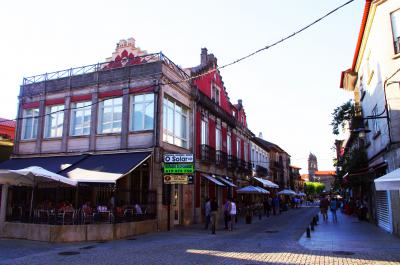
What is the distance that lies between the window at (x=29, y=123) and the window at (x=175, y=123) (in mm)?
8116

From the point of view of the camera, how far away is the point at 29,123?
70.0 ft

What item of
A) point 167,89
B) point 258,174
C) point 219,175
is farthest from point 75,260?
point 258,174

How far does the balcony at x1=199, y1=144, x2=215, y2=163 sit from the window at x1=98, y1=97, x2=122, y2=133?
223 inches

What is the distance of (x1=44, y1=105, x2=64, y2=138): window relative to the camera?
20.1 metres

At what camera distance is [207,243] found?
12.4 m

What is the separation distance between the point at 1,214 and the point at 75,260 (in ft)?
25.0

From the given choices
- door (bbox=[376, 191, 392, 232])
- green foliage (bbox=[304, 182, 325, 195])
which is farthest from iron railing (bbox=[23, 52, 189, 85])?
green foliage (bbox=[304, 182, 325, 195])

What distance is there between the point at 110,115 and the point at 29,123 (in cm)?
605

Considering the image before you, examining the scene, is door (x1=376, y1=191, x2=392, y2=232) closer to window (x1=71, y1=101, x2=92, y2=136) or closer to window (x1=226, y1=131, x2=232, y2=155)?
window (x1=226, y1=131, x2=232, y2=155)

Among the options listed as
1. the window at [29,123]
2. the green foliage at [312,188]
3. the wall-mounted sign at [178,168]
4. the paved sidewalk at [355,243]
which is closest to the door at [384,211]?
the paved sidewalk at [355,243]

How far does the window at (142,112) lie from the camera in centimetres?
1788

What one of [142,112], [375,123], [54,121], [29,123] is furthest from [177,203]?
[375,123]

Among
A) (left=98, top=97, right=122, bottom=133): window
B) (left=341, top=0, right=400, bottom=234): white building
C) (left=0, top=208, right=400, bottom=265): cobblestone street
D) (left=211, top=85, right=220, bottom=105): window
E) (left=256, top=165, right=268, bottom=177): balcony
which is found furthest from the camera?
(left=256, top=165, right=268, bottom=177): balcony

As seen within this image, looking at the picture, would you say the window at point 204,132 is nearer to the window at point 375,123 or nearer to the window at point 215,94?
the window at point 215,94
